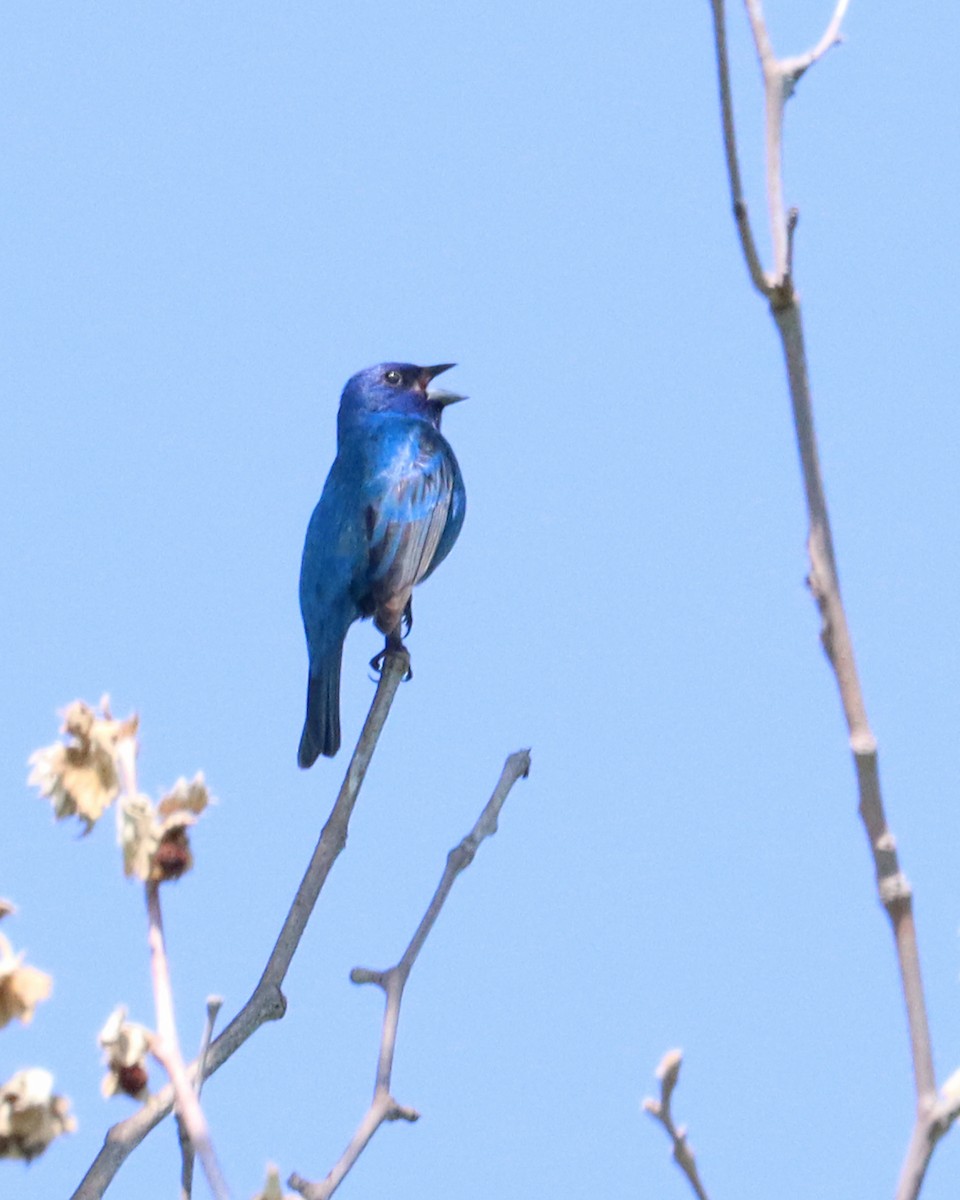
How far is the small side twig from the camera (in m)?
1.83

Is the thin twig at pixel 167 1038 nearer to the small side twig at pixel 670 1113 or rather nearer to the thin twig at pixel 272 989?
the thin twig at pixel 272 989

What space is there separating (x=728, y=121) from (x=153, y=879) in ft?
3.98

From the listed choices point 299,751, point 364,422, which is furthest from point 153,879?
point 364,422

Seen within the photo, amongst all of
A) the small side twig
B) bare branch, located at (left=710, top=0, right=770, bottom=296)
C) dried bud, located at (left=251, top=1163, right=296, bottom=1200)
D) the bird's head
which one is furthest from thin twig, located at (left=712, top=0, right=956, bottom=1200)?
the bird's head

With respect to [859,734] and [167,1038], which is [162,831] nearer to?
[167,1038]

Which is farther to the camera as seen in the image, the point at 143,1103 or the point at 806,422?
the point at 143,1103

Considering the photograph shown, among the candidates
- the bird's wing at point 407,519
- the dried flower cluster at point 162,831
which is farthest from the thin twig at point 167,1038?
the bird's wing at point 407,519

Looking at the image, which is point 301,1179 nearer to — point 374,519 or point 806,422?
point 806,422

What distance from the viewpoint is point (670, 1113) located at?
6.14 ft

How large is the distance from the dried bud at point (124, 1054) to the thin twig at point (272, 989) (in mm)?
83

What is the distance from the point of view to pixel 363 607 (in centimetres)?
784

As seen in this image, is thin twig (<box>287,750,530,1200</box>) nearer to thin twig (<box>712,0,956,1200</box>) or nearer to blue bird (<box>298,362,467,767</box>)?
thin twig (<box>712,0,956,1200</box>)

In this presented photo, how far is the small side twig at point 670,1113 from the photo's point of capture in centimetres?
183

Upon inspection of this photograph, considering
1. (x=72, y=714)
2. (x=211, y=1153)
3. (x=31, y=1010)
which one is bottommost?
(x=211, y=1153)
